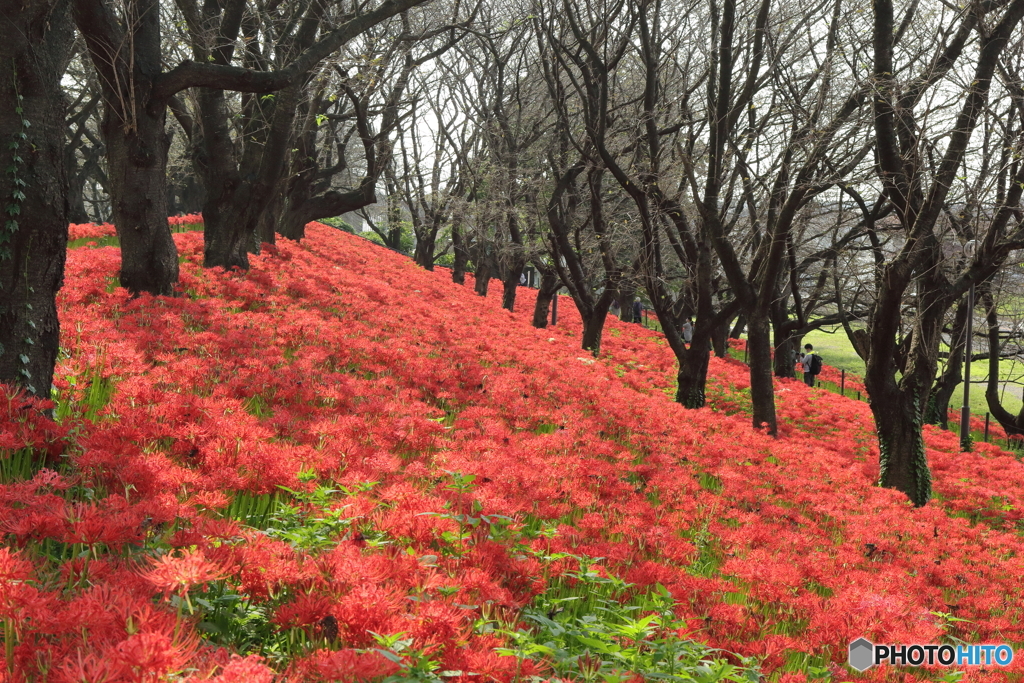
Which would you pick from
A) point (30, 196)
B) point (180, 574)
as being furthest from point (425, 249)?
point (180, 574)

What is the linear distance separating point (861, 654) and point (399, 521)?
9.35ft

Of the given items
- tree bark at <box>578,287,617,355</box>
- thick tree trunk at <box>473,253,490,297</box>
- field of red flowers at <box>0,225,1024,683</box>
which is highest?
thick tree trunk at <box>473,253,490,297</box>

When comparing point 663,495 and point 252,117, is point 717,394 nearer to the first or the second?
point 663,495

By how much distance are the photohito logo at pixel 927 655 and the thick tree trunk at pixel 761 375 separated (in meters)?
7.07

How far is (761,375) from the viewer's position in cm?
1180

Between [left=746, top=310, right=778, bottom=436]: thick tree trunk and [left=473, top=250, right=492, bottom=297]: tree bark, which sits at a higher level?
[left=473, top=250, right=492, bottom=297]: tree bark

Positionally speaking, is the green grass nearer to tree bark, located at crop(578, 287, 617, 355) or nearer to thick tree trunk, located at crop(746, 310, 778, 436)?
tree bark, located at crop(578, 287, 617, 355)

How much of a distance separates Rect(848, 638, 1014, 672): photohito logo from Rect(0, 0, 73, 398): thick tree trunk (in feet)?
17.6

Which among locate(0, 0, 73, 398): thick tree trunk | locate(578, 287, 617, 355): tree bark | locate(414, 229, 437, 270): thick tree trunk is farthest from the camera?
locate(414, 229, 437, 270): thick tree trunk

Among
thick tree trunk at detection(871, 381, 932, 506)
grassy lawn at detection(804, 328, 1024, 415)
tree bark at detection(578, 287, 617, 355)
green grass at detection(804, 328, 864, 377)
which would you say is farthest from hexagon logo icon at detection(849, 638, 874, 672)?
green grass at detection(804, 328, 864, 377)

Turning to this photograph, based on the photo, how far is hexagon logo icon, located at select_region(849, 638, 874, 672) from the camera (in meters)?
3.82

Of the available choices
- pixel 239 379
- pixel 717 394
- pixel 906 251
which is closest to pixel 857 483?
pixel 906 251

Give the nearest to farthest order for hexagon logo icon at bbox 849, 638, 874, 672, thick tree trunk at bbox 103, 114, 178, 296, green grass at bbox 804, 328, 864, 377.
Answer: hexagon logo icon at bbox 849, 638, 874, 672 → thick tree trunk at bbox 103, 114, 178, 296 → green grass at bbox 804, 328, 864, 377

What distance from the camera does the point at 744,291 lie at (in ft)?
38.3
